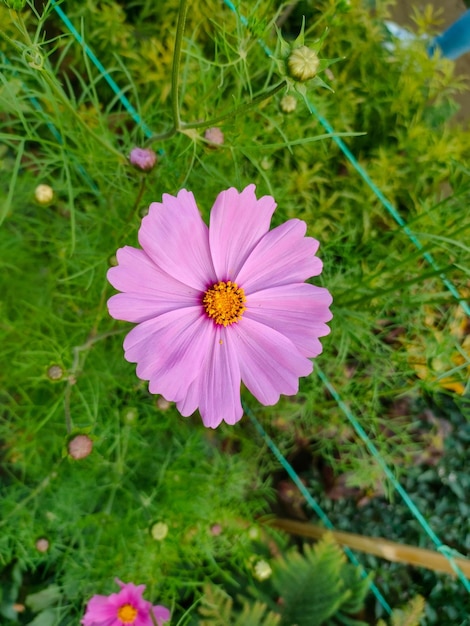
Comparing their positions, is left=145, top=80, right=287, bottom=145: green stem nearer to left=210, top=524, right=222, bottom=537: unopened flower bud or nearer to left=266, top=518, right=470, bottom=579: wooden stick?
left=210, top=524, right=222, bottom=537: unopened flower bud

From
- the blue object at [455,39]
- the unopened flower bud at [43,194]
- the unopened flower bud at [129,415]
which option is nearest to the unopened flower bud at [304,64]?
the unopened flower bud at [43,194]

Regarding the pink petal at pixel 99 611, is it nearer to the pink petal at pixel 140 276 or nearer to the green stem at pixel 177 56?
the pink petal at pixel 140 276

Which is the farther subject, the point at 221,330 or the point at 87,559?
the point at 87,559

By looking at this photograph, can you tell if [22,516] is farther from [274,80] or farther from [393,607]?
[274,80]


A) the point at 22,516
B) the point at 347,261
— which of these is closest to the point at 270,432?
the point at 347,261

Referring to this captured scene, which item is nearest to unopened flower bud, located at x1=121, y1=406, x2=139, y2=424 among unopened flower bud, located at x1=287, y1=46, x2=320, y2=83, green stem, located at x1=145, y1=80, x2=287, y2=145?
green stem, located at x1=145, y1=80, x2=287, y2=145

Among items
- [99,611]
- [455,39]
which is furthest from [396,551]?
[455,39]
